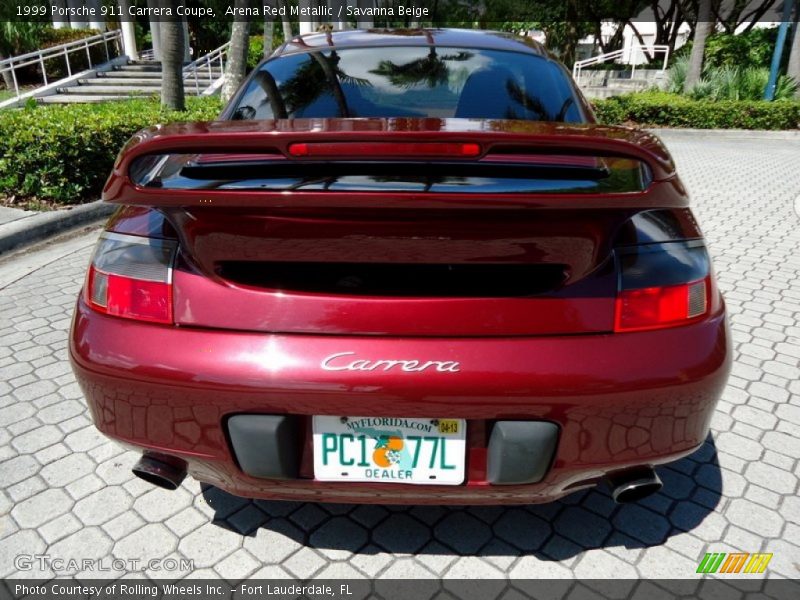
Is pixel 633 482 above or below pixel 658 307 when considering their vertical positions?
below

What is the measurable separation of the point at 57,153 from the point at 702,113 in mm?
13615

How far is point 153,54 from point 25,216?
16460mm

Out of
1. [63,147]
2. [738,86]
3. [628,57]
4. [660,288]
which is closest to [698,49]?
[738,86]

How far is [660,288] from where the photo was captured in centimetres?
160

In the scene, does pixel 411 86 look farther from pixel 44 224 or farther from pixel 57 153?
pixel 57 153

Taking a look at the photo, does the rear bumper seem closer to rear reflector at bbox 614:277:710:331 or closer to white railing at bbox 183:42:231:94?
rear reflector at bbox 614:277:710:331

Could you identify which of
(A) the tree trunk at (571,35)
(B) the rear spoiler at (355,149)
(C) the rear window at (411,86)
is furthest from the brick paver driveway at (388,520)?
(A) the tree trunk at (571,35)

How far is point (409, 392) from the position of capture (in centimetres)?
147

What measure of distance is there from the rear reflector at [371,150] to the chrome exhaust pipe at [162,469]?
0.95m

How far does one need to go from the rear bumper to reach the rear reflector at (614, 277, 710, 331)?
32mm

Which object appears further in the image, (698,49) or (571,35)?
(571,35)

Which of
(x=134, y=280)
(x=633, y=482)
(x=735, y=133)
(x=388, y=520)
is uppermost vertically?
(x=134, y=280)

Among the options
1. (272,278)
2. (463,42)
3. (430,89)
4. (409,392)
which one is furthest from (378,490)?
(463,42)

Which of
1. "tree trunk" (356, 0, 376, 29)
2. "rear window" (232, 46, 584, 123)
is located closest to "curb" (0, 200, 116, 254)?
"rear window" (232, 46, 584, 123)
